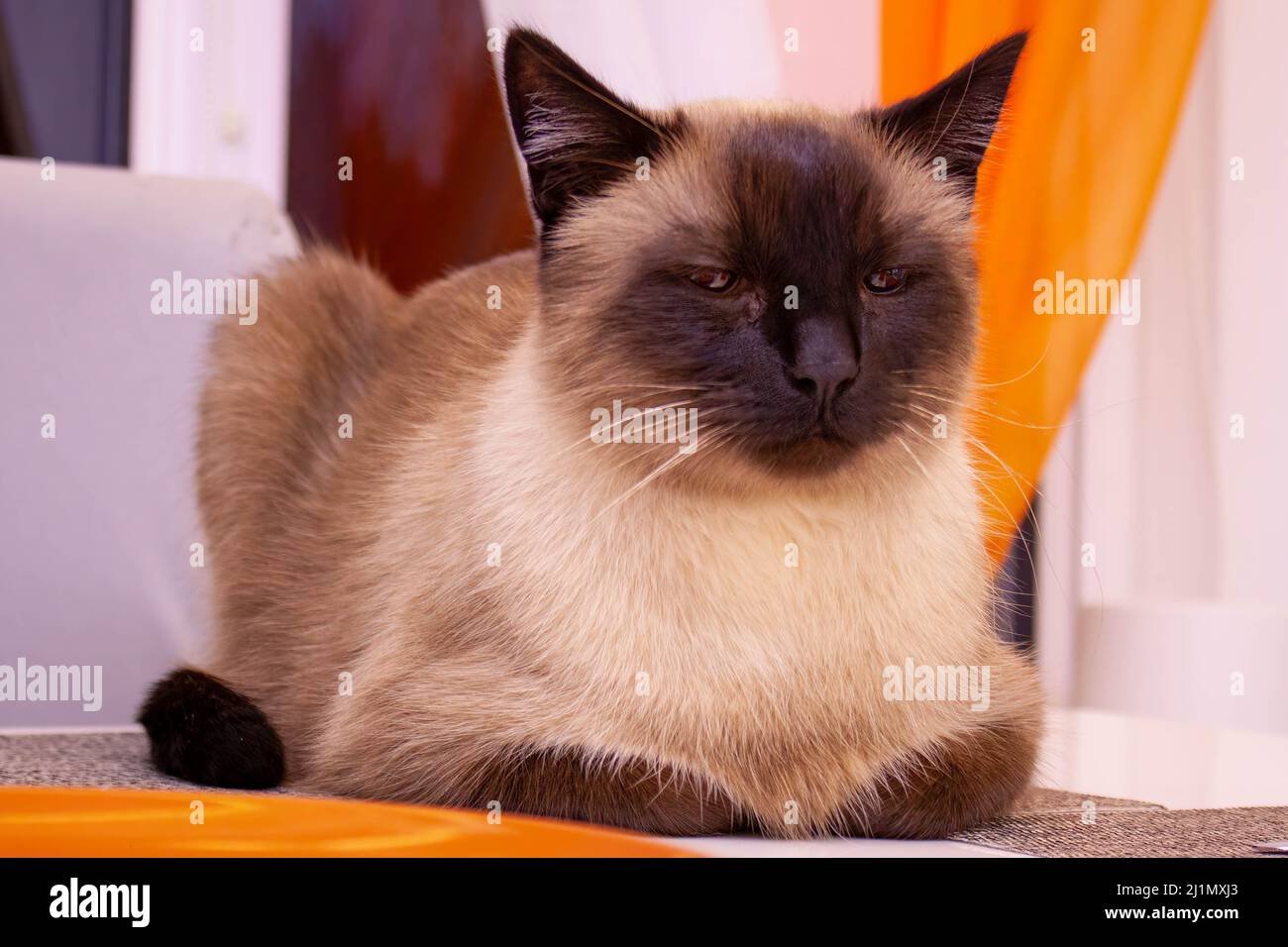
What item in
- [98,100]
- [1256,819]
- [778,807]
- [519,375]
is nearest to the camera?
[778,807]

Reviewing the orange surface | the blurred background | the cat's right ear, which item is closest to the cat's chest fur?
the orange surface

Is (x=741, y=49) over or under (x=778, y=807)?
over

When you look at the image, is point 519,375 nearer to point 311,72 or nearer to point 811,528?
point 811,528

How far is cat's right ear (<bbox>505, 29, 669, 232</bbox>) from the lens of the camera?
1309 mm

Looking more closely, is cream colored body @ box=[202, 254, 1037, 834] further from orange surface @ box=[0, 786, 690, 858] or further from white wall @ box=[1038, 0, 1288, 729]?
white wall @ box=[1038, 0, 1288, 729]

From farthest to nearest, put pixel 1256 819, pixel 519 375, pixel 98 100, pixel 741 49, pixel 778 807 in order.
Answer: pixel 98 100
pixel 741 49
pixel 519 375
pixel 1256 819
pixel 778 807

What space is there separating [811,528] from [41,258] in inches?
72.3

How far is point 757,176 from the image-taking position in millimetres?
1257

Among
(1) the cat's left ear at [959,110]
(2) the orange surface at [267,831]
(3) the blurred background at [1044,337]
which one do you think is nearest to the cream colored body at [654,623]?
(2) the orange surface at [267,831]

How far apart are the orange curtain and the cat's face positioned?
0.85 metres

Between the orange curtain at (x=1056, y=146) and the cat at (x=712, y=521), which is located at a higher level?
the orange curtain at (x=1056, y=146)

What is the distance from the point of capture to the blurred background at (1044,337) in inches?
89.2

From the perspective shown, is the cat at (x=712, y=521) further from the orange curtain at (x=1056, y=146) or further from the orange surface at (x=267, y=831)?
the orange curtain at (x=1056, y=146)

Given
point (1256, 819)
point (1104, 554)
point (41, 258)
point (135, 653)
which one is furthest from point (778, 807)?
point (41, 258)
